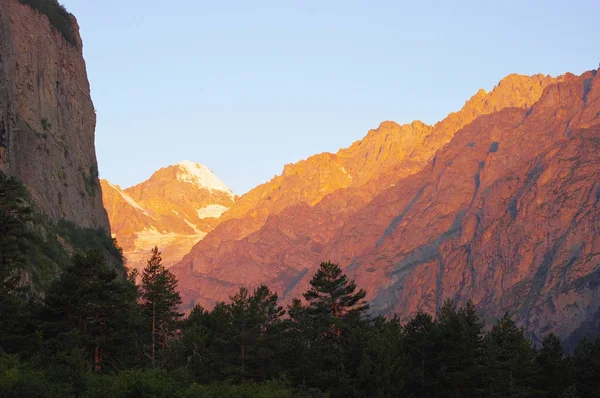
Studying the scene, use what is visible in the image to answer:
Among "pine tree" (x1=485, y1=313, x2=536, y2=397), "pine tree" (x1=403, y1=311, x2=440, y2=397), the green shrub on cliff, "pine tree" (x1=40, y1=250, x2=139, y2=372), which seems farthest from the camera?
the green shrub on cliff

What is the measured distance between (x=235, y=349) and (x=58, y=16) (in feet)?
202

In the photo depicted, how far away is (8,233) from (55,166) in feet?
140

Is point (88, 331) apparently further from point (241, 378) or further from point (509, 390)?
point (509, 390)

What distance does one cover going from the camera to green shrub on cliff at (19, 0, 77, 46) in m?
112

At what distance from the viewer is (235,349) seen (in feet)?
251

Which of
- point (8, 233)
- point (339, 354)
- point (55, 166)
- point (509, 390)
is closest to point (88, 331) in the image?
point (8, 233)

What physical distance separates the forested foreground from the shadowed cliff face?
12.7m

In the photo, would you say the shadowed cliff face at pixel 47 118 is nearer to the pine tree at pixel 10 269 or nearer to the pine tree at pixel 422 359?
the pine tree at pixel 10 269

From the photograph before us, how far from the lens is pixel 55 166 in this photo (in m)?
104

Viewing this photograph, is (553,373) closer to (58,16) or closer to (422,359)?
(422,359)

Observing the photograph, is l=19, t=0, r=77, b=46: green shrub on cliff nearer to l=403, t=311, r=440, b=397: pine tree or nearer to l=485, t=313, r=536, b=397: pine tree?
l=403, t=311, r=440, b=397: pine tree

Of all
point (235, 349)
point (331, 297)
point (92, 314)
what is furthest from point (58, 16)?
point (92, 314)

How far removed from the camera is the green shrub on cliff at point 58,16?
4419 inches

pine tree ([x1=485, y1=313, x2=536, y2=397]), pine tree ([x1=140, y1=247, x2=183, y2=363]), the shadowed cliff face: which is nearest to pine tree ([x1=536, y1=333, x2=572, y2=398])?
pine tree ([x1=485, y1=313, x2=536, y2=397])
